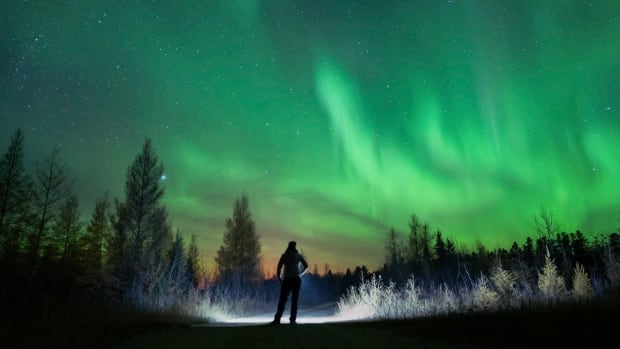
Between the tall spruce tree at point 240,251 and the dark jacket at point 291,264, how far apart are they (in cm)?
3238

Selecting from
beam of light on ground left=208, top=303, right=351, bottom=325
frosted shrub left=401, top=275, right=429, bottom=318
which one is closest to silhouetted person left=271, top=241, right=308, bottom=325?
beam of light on ground left=208, top=303, right=351, bottom=325

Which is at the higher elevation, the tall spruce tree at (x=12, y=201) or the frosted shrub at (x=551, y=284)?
the tall spruce tree at (x=12, y=201)

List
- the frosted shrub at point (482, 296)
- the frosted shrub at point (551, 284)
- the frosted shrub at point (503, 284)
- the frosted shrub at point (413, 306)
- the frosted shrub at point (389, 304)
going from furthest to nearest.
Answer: the frosted shrub at point (389, 304), the frosted shrub at point (413, 306), the frosted shrub at point (503, 284), the frosted shrub at point (551, 284), the frosted shrub at point (482, 296)

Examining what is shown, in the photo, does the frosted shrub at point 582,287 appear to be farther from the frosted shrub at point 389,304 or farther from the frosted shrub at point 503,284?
the frosted shrub at point 389,304

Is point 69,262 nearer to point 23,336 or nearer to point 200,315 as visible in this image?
point 200,315

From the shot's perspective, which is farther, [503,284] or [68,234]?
[68,234]

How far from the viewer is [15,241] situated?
89.4 feet

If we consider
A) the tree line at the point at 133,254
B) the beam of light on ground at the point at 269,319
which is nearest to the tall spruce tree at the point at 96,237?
the tree line at the point at 133,254

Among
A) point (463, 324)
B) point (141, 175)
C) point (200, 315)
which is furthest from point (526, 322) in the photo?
point (141, 175)

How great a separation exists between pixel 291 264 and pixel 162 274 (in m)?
7.27

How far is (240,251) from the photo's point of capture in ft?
142

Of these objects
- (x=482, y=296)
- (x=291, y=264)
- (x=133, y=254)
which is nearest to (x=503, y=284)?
(x=482, y=296)

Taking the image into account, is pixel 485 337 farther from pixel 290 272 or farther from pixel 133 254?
pixel 133 254

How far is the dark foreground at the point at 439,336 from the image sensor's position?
529 cm
